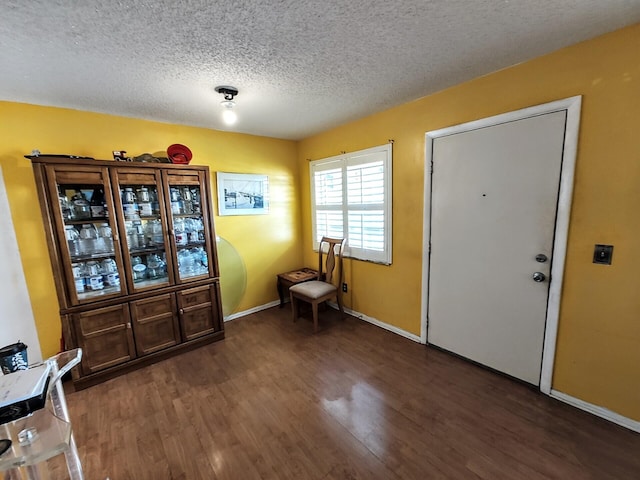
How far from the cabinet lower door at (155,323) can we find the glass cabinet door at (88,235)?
10.1 inches

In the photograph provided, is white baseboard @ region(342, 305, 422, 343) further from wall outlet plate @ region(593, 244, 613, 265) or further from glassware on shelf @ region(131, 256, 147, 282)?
glassware on shelf @ region(131, 256, 147, 282)

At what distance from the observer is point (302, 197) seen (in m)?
4.00

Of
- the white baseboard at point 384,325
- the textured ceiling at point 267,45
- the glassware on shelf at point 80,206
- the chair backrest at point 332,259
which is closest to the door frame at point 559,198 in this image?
the textured ceiling at point 267,45

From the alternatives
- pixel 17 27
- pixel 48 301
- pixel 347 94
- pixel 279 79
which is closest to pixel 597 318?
pixel 347 94

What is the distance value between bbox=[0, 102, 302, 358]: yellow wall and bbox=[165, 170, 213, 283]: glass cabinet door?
465 mm

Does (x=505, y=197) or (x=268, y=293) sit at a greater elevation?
(x=505, y=197)

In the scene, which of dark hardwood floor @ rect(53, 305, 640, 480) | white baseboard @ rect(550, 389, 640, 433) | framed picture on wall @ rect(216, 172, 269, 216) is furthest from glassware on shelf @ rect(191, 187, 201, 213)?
white baseboard @ rect(550, 389, 640, 433)

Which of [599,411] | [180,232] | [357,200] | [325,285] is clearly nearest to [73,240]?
[180,232]

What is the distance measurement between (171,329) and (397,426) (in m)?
2.19

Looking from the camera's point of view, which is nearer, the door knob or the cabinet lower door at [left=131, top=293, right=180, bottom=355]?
the door knob

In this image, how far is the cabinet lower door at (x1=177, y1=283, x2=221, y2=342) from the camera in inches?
106

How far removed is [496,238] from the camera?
211cm

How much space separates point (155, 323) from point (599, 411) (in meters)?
3.51

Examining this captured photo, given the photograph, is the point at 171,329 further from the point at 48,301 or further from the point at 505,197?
the point at 505,197
